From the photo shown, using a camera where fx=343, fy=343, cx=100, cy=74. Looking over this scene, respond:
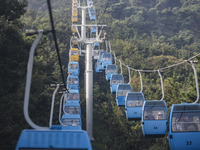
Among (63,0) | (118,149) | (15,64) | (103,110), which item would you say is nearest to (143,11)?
(63,0)

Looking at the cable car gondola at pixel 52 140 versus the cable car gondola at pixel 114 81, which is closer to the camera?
the cable car gondola at pixel 52 140

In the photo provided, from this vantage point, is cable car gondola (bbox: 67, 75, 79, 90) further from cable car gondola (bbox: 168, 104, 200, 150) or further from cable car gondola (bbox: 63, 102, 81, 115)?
cable car gondola (bbox: 168, 104, 200, 150)

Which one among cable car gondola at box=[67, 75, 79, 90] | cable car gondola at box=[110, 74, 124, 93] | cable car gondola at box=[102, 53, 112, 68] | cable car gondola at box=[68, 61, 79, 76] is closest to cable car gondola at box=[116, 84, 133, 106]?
cable car gondola at box=[110, 74, 124, 93]

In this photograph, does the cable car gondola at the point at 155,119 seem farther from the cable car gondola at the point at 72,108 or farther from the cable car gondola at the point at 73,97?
the cable car gondola at the point at 73,97

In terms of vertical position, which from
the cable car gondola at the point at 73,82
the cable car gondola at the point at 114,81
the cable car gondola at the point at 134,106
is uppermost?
the cable car gondola at the point at 73,82

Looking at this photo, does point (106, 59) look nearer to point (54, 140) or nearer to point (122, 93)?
point (122, 93)

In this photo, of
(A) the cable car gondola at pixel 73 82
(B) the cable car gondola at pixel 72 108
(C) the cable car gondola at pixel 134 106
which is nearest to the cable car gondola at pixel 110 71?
(B) the cable car gondola at pixel 72 108

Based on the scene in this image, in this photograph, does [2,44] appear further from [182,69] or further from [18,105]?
[182,69]

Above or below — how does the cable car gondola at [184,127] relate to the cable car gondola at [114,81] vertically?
below
